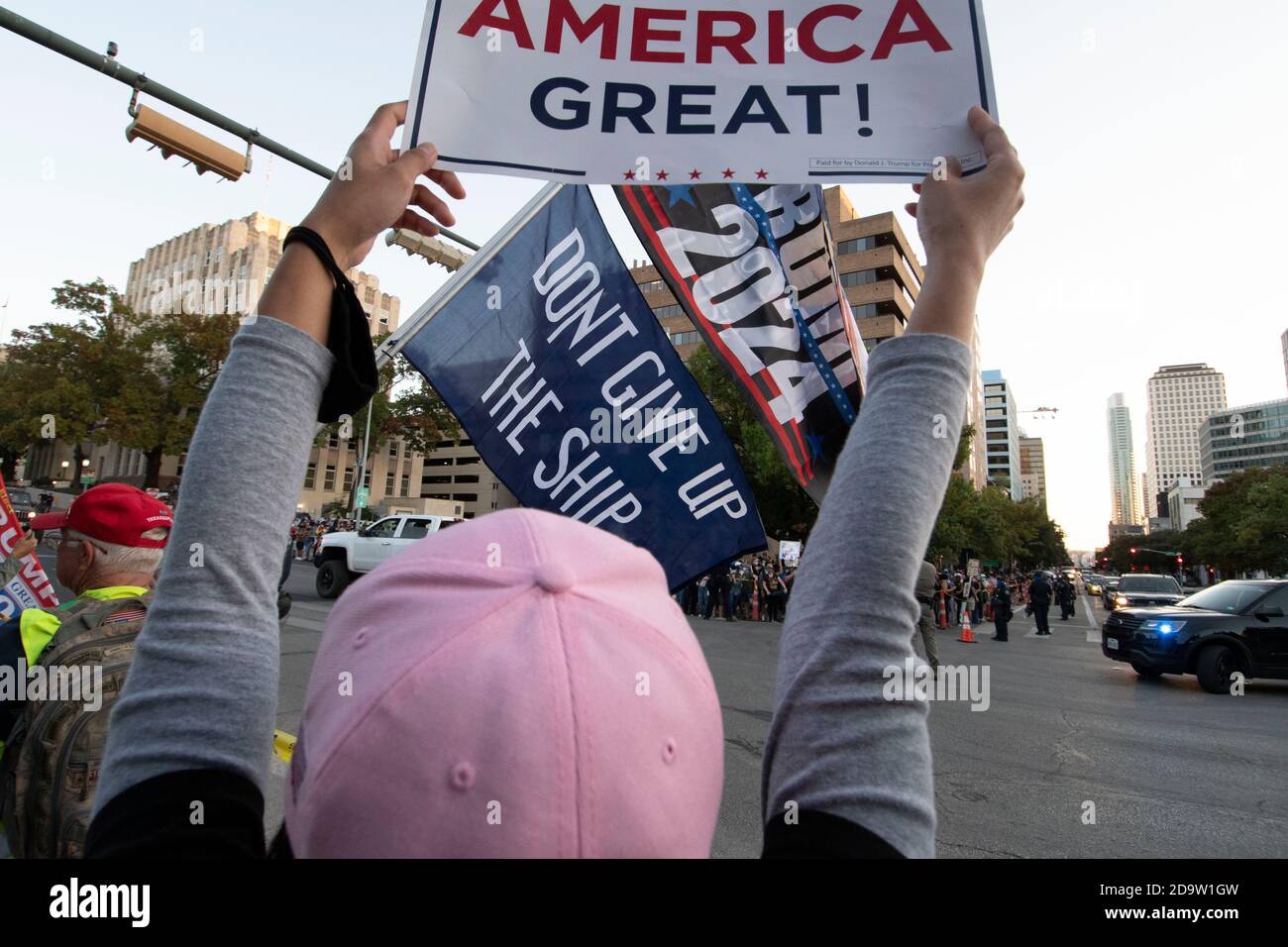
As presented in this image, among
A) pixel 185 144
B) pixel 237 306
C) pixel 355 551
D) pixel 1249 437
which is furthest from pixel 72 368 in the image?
pixel 1249 437

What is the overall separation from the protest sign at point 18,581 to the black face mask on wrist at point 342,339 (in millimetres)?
4070

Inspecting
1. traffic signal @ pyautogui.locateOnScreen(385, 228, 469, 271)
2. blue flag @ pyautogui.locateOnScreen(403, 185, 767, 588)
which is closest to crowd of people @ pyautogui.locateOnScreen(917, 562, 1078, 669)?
traffic signal @ pyautogui.locateOnScreen(385, 228, 469, 271)

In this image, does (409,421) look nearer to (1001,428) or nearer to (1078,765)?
(1078,765)

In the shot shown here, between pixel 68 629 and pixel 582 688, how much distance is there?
218cm

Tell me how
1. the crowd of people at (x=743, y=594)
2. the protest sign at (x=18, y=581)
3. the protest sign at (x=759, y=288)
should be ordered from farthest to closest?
the crowd of people at (x=743, y=594) < the protest sign at (x=18, y=581) < the protest sign at (x=759, y=288)

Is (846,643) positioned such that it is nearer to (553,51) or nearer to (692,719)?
(692,719)

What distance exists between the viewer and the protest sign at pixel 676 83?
141 cm

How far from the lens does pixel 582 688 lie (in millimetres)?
608

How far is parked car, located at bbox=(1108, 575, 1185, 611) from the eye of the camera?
63.8 ft

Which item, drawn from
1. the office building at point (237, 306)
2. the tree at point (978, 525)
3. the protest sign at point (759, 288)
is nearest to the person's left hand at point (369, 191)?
the protest sign at point (759, 288)

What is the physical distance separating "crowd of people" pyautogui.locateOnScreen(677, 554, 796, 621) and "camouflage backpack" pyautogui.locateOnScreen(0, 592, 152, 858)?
61.0 feet

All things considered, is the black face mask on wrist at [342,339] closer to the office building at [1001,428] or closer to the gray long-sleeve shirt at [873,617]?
the gray long-sleeve shirt at [873,617]

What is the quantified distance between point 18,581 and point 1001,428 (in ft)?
566

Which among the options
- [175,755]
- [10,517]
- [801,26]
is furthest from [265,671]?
[10,517]
